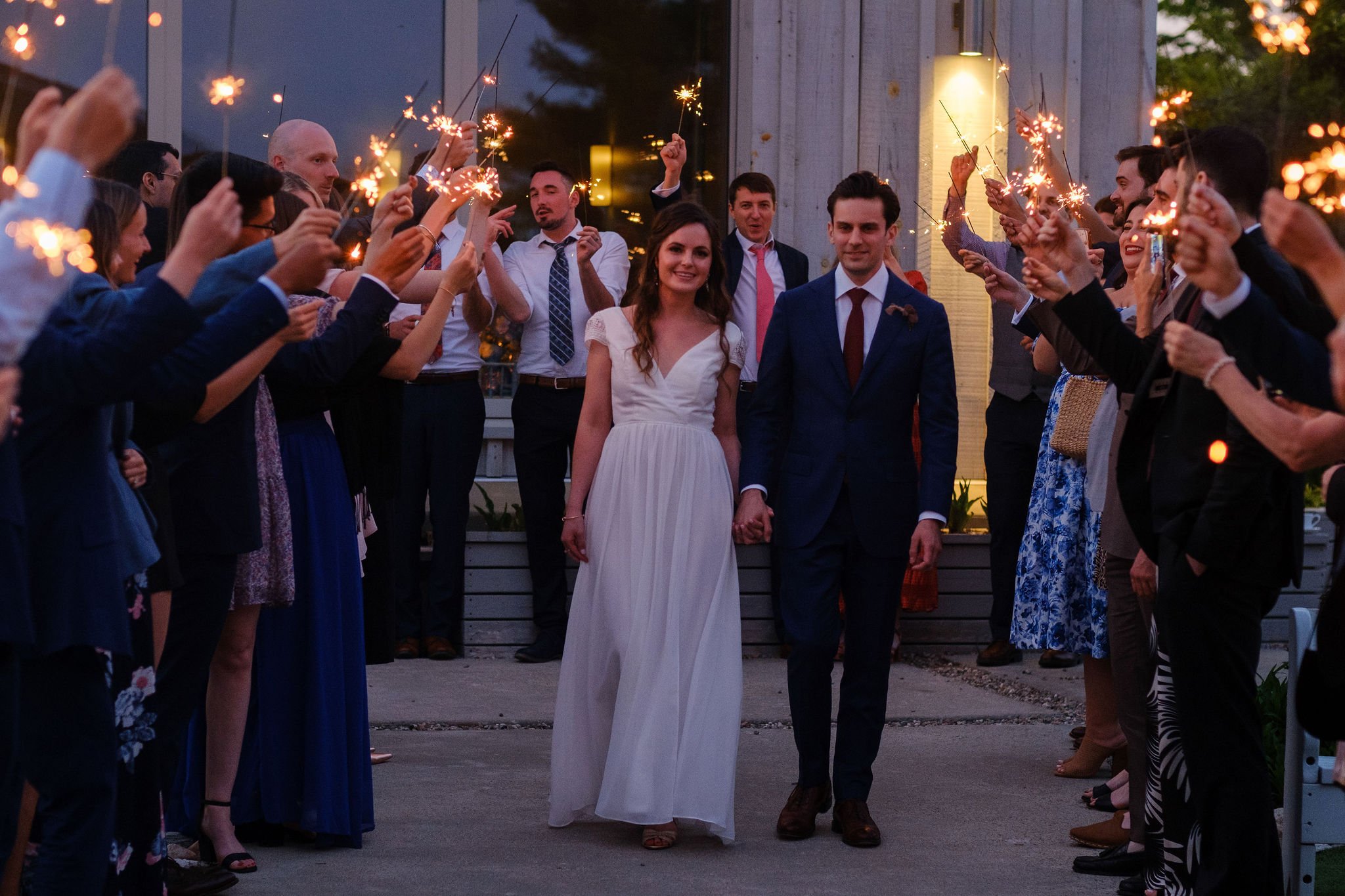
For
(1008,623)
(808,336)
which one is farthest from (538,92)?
(808,336)

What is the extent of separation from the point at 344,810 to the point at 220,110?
5.89 m

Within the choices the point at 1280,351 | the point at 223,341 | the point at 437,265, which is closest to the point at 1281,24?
the point at 1280,351

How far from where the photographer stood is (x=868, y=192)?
4949mm

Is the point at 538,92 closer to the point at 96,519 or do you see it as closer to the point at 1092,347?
the point at 1092,347

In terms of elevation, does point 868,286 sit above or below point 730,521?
above

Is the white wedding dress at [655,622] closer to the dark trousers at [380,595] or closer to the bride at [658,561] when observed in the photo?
the bride at [658,561]

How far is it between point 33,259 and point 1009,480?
6.15 meters

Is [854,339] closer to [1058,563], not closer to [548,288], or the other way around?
[1058,563]

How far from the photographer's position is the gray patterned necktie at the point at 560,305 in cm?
759

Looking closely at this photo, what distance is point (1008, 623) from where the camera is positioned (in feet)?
25.5

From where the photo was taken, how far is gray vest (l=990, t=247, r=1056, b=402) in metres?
7.56

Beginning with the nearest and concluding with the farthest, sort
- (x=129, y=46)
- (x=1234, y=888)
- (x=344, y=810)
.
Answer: (x=1234, y=888) < (x=344, y=810) < (x=129, y=46)

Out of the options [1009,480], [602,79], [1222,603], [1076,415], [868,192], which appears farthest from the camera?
[602,79]

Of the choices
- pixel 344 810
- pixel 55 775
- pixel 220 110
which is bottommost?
pixel 344 810
